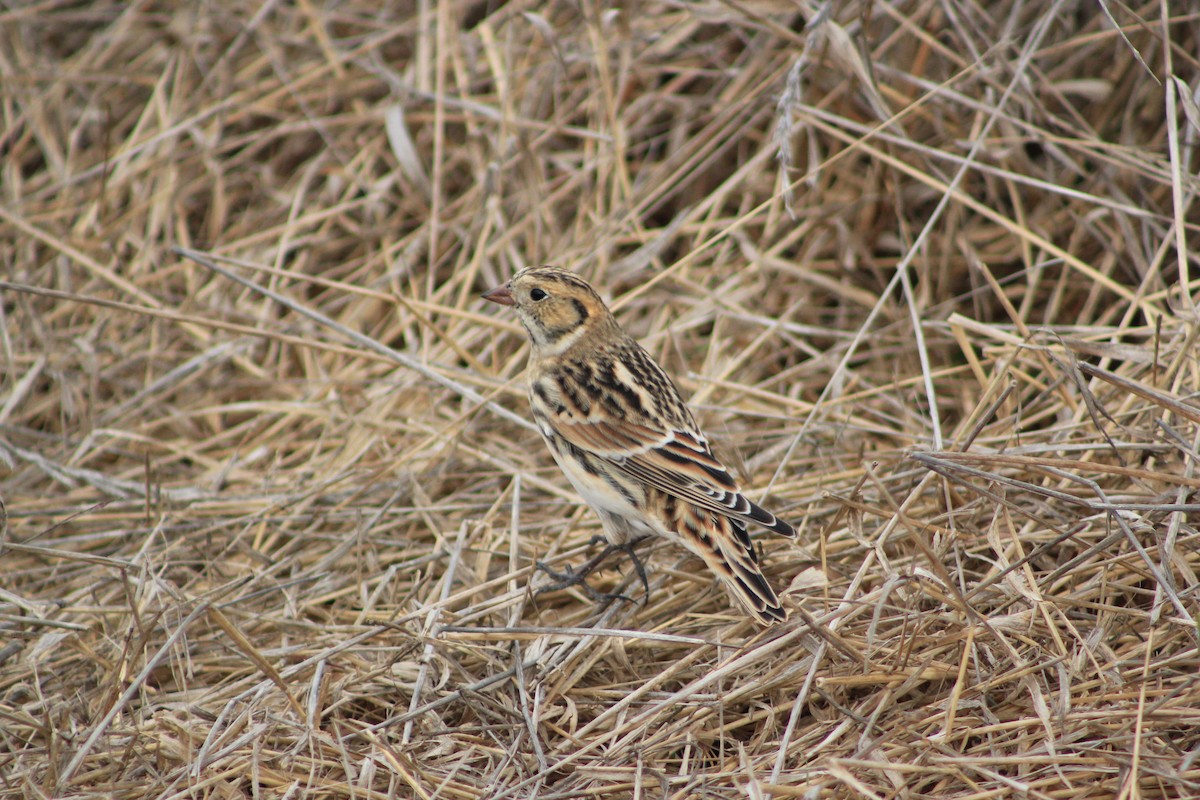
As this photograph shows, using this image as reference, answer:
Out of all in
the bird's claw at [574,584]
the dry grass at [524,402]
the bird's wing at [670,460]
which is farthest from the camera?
the bird's claw at [574,584]

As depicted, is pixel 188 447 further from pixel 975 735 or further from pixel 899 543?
pixel 975 735

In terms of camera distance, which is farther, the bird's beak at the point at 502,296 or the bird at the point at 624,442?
the bird's beak at the point at 502,296

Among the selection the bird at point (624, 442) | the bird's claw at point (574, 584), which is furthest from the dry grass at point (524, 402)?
the bird at point (624, 442)

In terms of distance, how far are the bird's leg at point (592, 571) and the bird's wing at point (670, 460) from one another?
335mm

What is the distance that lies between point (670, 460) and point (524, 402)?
1360mm

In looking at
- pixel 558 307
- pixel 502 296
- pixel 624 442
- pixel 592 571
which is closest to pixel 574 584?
pixel 592 571

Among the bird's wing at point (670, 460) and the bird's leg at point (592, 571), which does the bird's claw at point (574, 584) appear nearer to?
the bird's leg at point (592, 571)

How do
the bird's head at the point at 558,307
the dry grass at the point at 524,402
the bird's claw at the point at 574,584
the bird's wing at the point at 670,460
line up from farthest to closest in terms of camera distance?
the bird's head at the point at 558,307 → the bird's claw at the point at 574,584 → the bird's wing at the point at 670,460 → the dry grass at the point at 524,402

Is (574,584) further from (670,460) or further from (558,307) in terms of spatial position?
(558,307)

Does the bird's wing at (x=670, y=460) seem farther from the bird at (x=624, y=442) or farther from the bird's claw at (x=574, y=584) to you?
the bird's claw at (x=574, y=584)

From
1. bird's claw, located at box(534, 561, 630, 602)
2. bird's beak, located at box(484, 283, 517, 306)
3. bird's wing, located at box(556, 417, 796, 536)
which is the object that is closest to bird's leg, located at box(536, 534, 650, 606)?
bird's claw, located at box(534, 561, 630, 602)

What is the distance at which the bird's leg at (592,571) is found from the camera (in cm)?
402

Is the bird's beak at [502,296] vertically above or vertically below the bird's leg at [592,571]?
above

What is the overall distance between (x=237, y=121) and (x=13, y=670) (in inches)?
142
